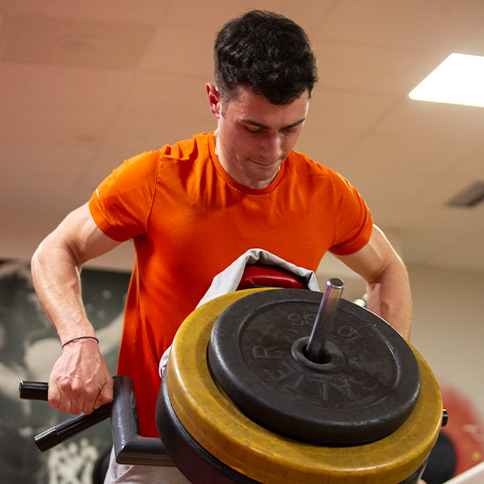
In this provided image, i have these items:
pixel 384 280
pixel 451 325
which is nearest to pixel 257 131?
pixel 384 280

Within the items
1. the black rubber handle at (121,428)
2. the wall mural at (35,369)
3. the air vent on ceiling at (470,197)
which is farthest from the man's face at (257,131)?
the wall mural at (35,369)

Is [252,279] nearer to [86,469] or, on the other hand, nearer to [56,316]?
[56,316]

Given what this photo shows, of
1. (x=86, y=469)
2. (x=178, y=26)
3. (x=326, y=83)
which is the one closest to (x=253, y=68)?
(x=178, y=26)

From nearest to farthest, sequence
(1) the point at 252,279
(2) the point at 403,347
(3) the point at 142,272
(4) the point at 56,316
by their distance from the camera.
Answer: (2) the point at 403,347
(1) the point at 252,279
(4) the point at 56,316
(3) the point at 142,272

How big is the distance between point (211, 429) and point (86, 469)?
497 centimetres

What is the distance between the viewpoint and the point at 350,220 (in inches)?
68.9

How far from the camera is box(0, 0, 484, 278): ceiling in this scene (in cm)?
327

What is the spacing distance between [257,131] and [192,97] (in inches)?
104

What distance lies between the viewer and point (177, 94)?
4.07 meters

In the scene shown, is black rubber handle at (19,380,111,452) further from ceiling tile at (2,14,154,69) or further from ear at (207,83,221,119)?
ceiling tile at (2,14,154,69)

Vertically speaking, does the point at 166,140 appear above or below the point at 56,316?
above

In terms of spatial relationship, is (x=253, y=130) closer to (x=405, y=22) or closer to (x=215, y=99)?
(x=215, y=99)

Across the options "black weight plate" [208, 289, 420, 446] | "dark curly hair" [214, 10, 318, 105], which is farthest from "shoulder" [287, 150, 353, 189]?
"black weight plate" [208, 289, 420, 446]

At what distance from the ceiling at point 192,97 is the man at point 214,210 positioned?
5.67 feet
